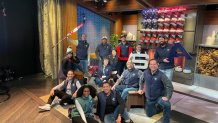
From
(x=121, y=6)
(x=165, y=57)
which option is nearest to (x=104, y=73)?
(x=165, y=57)

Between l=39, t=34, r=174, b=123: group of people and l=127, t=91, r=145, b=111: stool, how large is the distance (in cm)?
9

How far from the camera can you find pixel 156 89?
330 centimetres

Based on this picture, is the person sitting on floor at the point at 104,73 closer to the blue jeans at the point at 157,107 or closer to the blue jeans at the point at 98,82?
the blue jeans at the point at 98,82

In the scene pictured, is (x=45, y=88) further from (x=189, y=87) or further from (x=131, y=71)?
(x=189, y=87)

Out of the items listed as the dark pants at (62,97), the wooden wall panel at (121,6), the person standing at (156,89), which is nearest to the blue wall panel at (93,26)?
the wooden wall panel at (121,6)

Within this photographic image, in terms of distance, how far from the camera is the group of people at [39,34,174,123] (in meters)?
2.96

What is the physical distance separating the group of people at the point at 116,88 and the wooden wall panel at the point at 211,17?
2.04 metres

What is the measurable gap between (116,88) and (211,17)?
3.52m

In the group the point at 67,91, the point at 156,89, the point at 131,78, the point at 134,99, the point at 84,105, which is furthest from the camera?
the point at 67,91

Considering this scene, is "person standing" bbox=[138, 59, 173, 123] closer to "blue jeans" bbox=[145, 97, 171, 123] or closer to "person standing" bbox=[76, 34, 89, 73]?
"blue jeans" bbox=[145, 97, 171, 123]

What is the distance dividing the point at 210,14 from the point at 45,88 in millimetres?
5078

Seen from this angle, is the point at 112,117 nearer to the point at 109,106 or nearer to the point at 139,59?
the point at 109,106

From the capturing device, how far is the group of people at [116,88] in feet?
9.72

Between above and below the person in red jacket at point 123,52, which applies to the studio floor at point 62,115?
below
